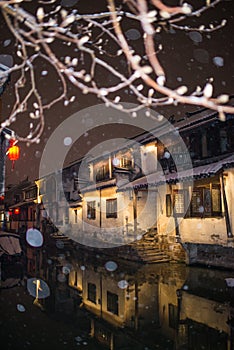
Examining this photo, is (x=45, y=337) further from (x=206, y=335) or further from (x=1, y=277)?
(x=1, y=277)

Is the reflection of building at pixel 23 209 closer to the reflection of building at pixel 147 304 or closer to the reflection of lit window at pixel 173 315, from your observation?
the reflection of building at pixel 147 304

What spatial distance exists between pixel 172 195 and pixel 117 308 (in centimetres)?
959

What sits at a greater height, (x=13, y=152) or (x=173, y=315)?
(x=13, y=152)

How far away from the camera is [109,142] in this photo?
28109mm

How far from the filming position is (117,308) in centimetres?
764

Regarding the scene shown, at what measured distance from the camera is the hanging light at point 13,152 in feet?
53.0

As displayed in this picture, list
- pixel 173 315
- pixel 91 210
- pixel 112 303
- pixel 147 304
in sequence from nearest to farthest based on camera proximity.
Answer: pixel 173 315, pixel 147 304, pixel 112 303, pixel 91 210

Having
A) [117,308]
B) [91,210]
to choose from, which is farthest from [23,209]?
[117,308]

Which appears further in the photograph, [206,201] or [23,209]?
[23,209]

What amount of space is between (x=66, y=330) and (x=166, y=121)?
1585 centimetres

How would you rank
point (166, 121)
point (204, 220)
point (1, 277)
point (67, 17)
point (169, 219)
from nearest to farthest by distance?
point (67, 17) < point (1, 277) < point (204, 220) < point (169, 219) < point (166, 121)

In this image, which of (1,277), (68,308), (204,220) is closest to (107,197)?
(204,220)

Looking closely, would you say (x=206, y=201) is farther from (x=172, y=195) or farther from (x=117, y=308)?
(x=117, y=308)

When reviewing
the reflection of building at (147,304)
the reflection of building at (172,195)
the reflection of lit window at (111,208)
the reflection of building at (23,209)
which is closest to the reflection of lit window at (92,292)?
the reflection of building at (147,304)
